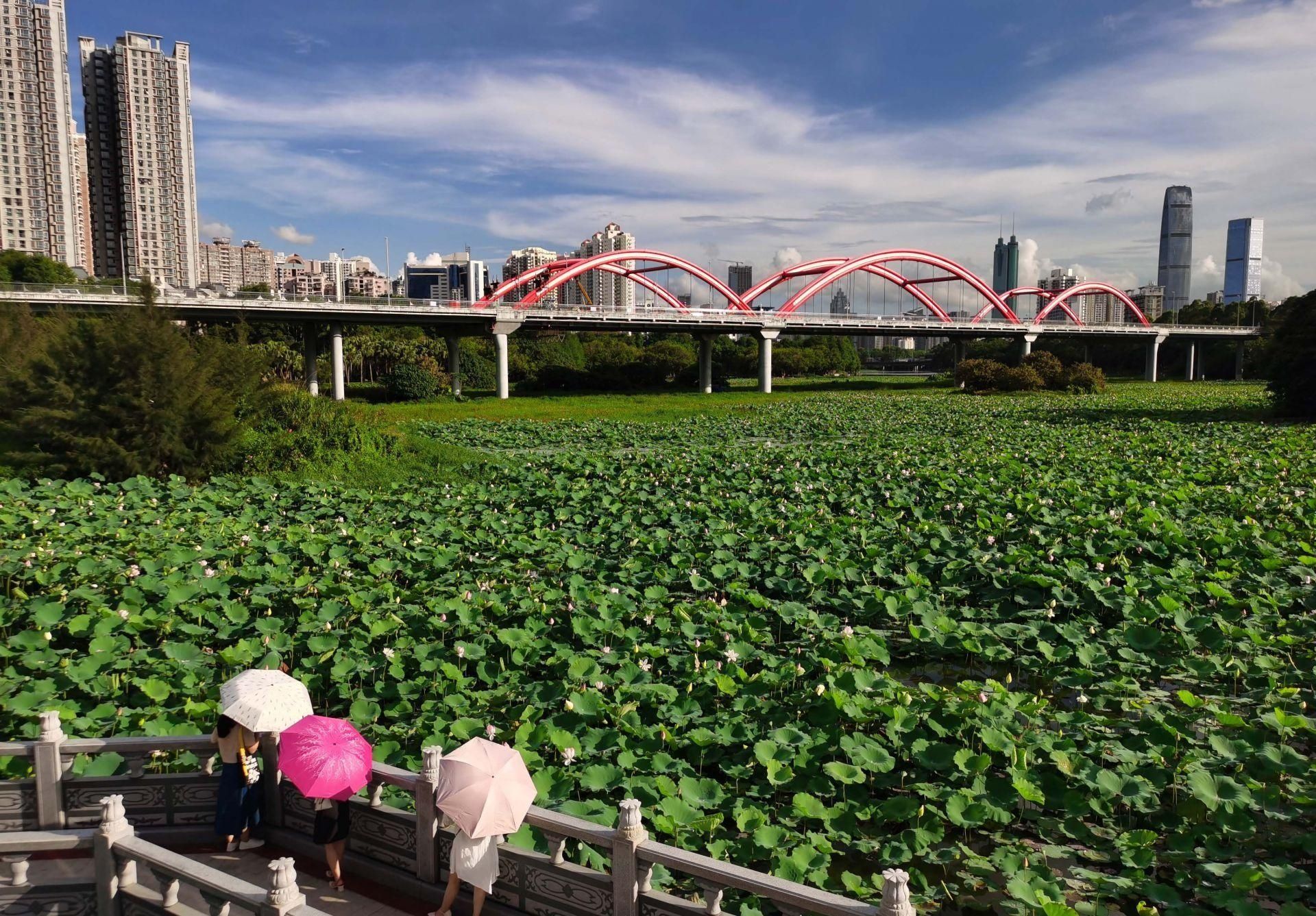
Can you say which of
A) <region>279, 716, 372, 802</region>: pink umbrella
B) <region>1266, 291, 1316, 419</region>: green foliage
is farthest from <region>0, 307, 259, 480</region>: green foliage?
<region>1266, 291, 1316, 419</region>: green foliage

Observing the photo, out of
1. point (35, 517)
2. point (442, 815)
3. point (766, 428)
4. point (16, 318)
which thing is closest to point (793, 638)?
point (442, 815)

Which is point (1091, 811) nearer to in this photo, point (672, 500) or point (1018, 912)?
point (1018, 912)

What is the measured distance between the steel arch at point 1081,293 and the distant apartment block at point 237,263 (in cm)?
12107

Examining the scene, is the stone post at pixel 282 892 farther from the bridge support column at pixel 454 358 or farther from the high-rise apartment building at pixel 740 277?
the high-rise apartment building at pixel 740 277

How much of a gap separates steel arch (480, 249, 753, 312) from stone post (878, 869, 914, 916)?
4695 cm

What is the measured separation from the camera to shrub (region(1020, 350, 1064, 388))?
5147cm

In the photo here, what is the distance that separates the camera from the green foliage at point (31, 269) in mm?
56875

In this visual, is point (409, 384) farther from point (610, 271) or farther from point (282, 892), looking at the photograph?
point (282, 892)

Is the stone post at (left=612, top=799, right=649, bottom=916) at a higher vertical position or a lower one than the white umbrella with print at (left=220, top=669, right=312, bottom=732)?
lower

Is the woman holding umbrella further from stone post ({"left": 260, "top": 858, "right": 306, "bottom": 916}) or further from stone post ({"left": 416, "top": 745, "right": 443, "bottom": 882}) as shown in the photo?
stone post ({"left": 260, "top": 858, "right": 306, "bottom": 916})

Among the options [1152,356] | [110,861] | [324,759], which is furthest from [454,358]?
[1152,356]

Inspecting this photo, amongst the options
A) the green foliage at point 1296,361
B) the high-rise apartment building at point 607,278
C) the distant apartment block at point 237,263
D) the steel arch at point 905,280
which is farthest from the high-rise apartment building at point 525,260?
the green foliage at point 1296,361

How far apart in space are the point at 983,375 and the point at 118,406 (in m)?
48.0

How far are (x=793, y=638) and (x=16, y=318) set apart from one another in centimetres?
2736
